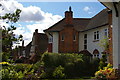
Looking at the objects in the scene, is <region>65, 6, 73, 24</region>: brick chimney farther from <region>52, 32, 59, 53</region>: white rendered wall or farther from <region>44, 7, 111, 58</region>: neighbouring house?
<region>52, 32, 59, 53</region>: white rendered wall

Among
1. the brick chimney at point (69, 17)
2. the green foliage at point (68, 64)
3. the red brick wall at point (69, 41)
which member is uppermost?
the brick chimney at point (69, 17)

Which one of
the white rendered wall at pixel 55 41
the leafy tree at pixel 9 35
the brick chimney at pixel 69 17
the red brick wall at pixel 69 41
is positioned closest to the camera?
the leafy tree at pixel 9 35

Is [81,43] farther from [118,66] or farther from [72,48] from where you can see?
[118,66]

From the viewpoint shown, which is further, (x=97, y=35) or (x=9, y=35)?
(x=97, y=35)

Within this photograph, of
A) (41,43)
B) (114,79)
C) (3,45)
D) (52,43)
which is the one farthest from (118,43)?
(41,43)

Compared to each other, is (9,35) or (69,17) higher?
(69,17)

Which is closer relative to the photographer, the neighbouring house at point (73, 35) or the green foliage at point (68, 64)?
Result: the green foliage at point (68, 64)

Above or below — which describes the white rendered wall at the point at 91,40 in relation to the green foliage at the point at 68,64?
above

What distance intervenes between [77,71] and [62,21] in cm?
1850

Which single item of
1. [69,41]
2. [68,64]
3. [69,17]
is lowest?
[68,64]

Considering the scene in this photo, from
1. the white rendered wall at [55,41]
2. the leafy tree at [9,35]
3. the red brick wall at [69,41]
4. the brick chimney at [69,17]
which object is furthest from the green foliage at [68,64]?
the white rendered wall at [55,41]

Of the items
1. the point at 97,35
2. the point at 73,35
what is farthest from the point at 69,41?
the point at 97,35

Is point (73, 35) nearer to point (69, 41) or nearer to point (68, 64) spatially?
point (69, 41)

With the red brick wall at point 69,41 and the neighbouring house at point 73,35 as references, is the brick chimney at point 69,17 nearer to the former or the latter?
the neighbouring house at point 73,35
